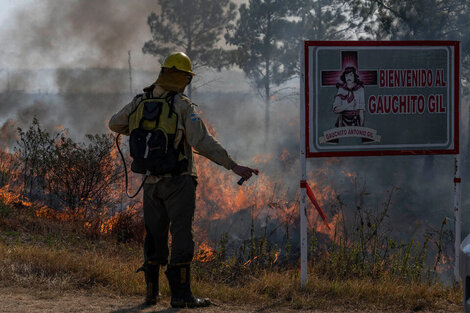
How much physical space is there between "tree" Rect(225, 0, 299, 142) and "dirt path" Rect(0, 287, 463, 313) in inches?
1115

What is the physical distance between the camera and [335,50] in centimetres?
534

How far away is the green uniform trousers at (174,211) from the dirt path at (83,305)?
47 cm

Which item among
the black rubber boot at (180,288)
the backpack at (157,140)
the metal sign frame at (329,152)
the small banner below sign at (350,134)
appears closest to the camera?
the backpack at (157,140)

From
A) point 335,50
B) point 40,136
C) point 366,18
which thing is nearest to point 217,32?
point 366,18

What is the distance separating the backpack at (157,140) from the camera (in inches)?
176

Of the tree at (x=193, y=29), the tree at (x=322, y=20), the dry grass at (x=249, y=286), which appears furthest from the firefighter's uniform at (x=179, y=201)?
the tree at (x=193, y=29)

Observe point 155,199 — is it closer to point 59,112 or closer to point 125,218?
point 125,218

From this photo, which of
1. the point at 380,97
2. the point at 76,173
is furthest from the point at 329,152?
the point at 76,173

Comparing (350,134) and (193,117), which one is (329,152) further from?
(193,117)

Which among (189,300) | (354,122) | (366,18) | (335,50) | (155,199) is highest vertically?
(366,18)

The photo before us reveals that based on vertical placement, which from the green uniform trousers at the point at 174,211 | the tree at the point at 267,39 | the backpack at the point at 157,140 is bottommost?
the green uniform trousers at the point at 174,211

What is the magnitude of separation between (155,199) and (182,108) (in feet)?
2.54

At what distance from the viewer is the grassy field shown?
4.94m

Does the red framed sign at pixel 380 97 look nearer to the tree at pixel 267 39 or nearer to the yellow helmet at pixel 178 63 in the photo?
the yellow helmet at pixel 178 63
